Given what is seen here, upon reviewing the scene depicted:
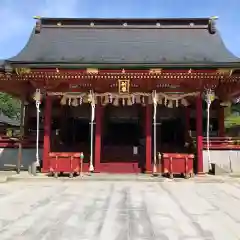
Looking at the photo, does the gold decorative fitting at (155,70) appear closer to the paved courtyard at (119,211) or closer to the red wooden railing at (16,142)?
the paved courtyard at (119,211)

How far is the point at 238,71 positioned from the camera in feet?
50.1

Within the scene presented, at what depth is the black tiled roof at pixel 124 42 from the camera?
53.9ft

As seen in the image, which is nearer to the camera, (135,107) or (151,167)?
(151,167)

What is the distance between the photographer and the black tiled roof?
16438 mm

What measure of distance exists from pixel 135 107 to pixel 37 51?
19.7 ft

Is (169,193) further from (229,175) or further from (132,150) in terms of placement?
(132,150)

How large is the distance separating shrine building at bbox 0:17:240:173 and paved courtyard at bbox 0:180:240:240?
12.8 feet

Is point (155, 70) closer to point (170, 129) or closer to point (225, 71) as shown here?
point (225, 71)

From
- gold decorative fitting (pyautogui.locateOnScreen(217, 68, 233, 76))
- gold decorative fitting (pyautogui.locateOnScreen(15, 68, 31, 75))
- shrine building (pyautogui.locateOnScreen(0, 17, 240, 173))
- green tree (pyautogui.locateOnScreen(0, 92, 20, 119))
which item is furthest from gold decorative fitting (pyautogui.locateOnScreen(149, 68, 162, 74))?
green tree (pyautogui.locateOnScreen(0, 92, 20, 119))

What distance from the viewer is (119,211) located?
8.26m

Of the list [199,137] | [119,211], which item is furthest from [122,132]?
[119,211]

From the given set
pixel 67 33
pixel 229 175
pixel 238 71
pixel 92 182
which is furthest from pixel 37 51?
pixel 229 175

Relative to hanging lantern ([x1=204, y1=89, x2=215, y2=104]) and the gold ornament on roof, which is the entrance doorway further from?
the gold ornament on roof

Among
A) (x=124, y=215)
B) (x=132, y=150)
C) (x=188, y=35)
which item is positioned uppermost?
(x=188, y=35)
